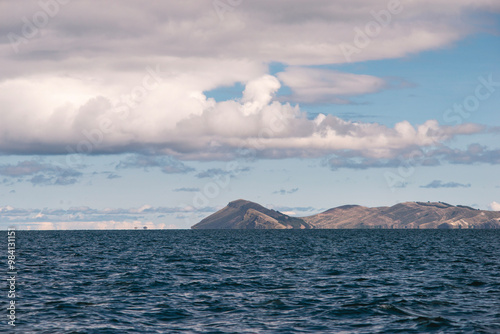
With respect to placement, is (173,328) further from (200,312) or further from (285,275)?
(285,275)

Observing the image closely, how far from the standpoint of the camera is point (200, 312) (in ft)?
108

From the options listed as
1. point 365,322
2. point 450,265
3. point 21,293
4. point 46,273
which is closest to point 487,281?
point 450,265

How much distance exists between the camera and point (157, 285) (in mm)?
44688

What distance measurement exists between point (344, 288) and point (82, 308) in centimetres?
2085

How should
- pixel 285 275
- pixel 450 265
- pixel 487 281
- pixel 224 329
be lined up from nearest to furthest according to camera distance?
A: pixel 224 329, pixel 487 281, pixel 285 275, pixel 450 265

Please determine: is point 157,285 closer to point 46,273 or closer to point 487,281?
point 46,273

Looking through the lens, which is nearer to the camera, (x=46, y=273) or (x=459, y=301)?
(x=459, y=301)

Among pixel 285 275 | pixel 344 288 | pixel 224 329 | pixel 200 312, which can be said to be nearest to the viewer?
pixel 224 329

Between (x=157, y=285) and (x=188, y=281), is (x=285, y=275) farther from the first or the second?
(x=157, y=285)

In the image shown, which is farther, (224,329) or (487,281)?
(487,281)

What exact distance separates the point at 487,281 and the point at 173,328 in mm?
32104

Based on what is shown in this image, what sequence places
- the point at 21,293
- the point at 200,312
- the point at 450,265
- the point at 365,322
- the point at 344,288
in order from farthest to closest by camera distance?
the point at 450,265 → the point at 344,288 → the point at 21,293 → the point at 200,312 → the point at 365,322

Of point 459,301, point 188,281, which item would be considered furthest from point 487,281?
point 188,281

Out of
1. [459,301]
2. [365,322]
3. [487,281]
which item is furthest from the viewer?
[487,281]
